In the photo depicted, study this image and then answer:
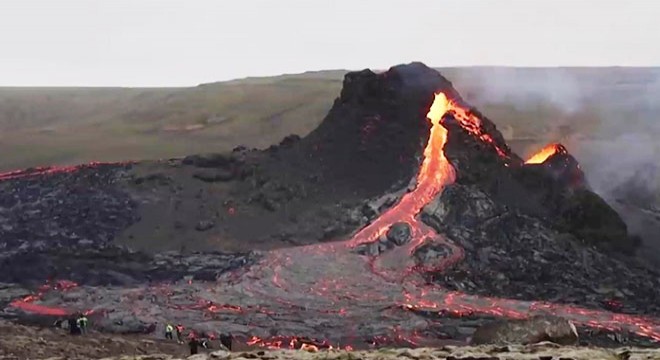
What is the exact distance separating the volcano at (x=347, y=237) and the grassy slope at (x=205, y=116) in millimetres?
46018

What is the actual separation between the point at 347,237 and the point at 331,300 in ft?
22.2

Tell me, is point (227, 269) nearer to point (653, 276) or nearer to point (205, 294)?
point (205, 294)

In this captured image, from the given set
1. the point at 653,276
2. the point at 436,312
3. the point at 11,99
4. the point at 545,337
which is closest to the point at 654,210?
the point at 653,276

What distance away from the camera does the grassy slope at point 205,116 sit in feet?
360

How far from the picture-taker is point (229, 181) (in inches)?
2100

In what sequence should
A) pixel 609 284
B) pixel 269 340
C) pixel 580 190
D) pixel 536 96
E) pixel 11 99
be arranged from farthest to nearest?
pixel 11 99 < pixel 536 96 < pixel 580 190 < pixel 609 284 < pixel 269 340

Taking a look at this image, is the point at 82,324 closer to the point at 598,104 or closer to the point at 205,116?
the point at 205,116

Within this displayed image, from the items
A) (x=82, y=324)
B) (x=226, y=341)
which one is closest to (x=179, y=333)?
(x=226, y=341)

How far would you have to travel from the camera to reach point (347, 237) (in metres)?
45.7

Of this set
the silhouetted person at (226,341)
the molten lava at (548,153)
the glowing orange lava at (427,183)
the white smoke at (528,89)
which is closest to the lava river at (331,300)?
the glowing orange lava at (427,183)

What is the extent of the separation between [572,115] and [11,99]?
109 metres

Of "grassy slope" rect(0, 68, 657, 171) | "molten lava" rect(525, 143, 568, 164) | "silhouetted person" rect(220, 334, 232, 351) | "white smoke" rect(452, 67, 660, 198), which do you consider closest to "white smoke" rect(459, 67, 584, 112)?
"white smoke" rect(452, 67, 660, 198)

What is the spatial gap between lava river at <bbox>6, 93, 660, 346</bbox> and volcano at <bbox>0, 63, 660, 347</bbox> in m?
0.11

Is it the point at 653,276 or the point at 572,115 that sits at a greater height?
the point at 572,115
